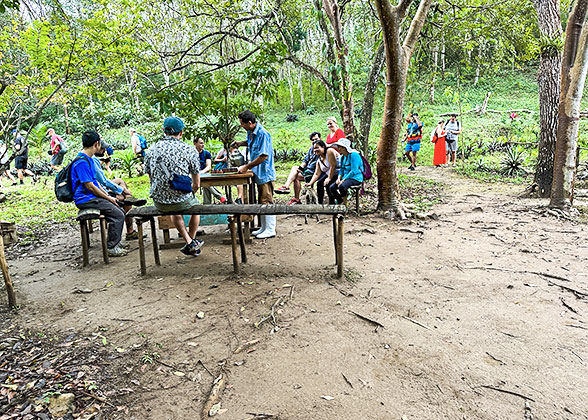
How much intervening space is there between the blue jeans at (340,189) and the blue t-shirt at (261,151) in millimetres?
1322

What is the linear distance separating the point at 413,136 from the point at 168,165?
964 centimetres

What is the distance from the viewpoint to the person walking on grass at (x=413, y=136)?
12.0 metres

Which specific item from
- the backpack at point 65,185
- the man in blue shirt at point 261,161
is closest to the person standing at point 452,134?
the man in blue shirt at point 261,161

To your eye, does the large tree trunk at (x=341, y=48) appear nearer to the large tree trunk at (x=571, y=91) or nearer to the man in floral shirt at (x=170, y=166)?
the large tree trunk at (x=571, y=91)

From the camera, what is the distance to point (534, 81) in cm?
2834

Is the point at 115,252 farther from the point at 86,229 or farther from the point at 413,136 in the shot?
the point at 413,136

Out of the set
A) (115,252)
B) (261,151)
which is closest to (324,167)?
(261,151)

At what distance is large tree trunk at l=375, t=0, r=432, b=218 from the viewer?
226 inches

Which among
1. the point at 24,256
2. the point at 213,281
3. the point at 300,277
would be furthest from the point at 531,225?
the point at 24,256

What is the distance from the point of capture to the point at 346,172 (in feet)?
21.3

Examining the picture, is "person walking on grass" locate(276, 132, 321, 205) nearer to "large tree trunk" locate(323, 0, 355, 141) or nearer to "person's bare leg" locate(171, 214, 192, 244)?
"large tree trunk" locate(323, 0, 355, 141)

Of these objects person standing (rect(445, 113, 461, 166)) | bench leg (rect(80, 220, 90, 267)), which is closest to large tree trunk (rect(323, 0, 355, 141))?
bench leg (rect(80, 220, 90, 267))

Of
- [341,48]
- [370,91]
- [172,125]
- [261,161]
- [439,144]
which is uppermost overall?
[341,48]

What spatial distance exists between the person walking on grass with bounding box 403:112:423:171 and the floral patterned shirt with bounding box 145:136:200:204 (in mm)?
9203
